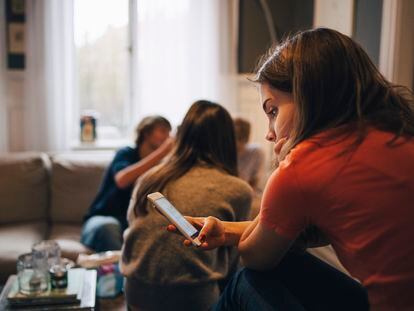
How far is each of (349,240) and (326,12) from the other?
2467mm

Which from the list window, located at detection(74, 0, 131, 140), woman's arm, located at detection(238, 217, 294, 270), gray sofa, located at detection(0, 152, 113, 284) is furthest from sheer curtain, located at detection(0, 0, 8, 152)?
woman's arm, located at detection(238, 217, 294, 270)

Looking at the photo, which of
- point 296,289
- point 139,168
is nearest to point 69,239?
point 139,168

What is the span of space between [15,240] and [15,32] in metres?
1.52

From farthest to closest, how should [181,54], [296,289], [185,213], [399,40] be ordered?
[181,54]
[399,40]
[185,213]
[296,289]

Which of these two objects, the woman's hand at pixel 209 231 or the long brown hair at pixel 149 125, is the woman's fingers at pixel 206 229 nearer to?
the woman's hand at pixel 209 231

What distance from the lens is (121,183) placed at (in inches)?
105

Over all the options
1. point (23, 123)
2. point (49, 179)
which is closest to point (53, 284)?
point (49, 179)

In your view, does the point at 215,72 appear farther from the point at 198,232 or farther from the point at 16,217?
the point at 198,232

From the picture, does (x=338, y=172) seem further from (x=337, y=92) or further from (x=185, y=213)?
(x=185, y=213)

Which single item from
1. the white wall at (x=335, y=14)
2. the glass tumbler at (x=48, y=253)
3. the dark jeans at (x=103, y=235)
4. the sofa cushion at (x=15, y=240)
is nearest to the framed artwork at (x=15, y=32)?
the sofa cushion at (x=15, y=240)

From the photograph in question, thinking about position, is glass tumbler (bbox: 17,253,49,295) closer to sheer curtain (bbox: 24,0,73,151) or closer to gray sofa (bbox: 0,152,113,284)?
gray sofa (bbox: 0,152,113,284)

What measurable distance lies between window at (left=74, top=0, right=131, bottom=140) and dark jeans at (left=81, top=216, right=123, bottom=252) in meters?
1.24

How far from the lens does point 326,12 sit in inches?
124

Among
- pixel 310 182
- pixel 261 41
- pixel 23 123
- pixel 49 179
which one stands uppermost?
pixel 261 41
